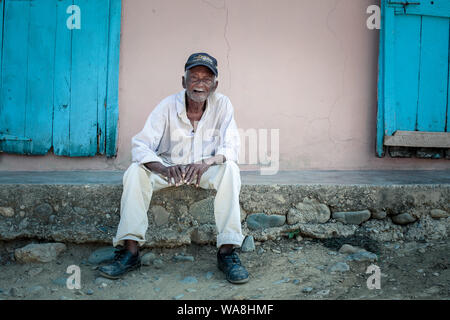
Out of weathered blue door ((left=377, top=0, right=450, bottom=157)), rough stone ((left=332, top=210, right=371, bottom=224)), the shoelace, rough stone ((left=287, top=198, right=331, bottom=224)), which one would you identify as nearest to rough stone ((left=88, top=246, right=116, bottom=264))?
the shoelace

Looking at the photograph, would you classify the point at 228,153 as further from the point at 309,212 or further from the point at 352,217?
the point at 352,217

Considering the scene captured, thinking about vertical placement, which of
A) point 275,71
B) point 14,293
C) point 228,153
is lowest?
point 14,293

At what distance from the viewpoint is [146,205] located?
8.09 feet

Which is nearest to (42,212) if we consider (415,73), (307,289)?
(307,289)

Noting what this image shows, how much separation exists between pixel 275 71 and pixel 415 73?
1483mm

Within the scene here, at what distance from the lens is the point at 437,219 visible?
118 inches

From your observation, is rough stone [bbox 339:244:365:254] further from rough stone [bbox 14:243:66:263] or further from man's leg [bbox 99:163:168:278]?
rough stone [bbox 14:243:66:263]

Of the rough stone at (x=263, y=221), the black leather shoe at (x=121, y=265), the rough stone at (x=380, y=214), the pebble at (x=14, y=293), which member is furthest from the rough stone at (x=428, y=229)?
the pebble at (x=14, y=293)

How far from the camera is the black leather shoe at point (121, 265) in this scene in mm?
2258

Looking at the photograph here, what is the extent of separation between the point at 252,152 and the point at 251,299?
6.95 feet

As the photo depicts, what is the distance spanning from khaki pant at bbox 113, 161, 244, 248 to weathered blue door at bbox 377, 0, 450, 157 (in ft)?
7.37

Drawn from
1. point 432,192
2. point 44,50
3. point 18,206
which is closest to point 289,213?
point 432,192

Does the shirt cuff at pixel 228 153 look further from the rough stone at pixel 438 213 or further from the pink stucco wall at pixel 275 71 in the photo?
the rough stone at pixel 438 213

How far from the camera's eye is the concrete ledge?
275 centimetres
